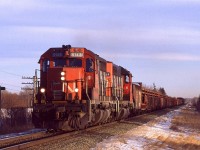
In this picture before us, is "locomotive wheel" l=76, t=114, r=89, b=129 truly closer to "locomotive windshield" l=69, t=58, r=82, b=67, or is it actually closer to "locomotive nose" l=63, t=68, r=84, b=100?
"locomotive nose" l=63, t=68, r=84, b=100

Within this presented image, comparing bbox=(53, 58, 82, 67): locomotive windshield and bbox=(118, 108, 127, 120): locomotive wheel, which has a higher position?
bbox=(53, 58, 82, 67): locomotive windshield

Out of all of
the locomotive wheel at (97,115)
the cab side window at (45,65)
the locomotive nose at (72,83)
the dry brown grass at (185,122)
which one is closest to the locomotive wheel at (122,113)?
the dry brown grass at (185,122)

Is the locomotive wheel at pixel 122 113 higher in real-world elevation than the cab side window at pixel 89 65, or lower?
lower

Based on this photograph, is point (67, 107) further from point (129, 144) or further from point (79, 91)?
point (129, 144)

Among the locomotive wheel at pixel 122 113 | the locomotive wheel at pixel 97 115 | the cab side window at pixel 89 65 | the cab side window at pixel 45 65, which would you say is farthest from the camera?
the locomotive wheel at pixel 122 113

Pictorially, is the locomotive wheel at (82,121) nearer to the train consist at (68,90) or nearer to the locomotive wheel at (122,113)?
the train consist at (68,90)

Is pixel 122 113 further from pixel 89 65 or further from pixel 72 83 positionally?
pixel 72 83

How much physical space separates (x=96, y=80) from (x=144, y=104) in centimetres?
2213

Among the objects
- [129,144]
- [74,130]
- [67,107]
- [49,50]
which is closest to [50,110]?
[67,107]

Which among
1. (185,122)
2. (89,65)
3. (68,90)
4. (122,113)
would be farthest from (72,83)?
(185,122)

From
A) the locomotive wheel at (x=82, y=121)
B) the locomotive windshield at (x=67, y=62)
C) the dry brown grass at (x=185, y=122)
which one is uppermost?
the locomotive windshield at (x=67, y=62)

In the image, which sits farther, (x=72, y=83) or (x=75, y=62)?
(x=75, y=62)

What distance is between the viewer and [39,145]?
513 inches

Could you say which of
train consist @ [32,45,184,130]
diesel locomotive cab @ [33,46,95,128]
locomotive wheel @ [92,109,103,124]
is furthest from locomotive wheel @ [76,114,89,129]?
locomotive wheel @ [92,109,103,124]
